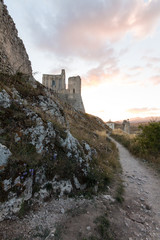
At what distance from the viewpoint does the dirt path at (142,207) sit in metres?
2.61

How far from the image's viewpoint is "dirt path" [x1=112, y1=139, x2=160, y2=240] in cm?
261

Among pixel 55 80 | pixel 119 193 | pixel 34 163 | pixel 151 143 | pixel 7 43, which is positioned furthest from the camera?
pixel 55 80

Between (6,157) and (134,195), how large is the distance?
15.8ft

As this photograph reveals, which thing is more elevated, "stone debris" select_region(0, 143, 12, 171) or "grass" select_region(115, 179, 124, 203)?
"stone debris" select_region(0, 143, 12, 171)

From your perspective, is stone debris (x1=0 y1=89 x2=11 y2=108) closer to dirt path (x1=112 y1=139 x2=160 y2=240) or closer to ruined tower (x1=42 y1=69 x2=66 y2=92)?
dirt path (x1=112 y1=139 x2=160 y2=240)

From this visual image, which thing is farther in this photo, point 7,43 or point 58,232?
point 7,43

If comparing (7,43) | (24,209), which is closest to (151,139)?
(24,209)

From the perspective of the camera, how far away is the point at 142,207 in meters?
3.57

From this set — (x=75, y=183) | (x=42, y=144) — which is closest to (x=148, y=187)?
(x=75, y=183)

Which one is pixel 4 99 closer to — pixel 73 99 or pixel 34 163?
pixel 34 163

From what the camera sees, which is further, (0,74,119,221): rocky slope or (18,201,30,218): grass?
(0,74,119,221): rocky slope

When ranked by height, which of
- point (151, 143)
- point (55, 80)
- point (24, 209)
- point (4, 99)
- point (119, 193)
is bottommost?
point (119, 193)

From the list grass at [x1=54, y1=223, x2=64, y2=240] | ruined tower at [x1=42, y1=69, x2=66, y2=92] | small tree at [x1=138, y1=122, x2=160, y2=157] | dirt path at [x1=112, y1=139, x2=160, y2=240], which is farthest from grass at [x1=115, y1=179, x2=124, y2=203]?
ruined tower at [x1=42, y1=69, x2=66, y2=92]

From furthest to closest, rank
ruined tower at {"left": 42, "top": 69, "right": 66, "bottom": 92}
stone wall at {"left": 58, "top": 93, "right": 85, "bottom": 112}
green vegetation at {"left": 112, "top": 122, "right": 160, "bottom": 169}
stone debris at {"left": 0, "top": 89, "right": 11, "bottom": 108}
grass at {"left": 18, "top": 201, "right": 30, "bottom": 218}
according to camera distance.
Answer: ruined tower at {"left": 42, "top": 69, "right": 66, "bottom": 92}, stone wall at {"left": 58, "top": 93, "right": 85, "bottom": 112}, green vegetation at {"left": 112, "top": 122, "right": 160, "bottom": 169}, stone debris at {"left": 0, "top": 89, "right": 11, "bottom": 108}, grass at {"left": 18, "top": 201, "right": 30, "bottom": 218}
